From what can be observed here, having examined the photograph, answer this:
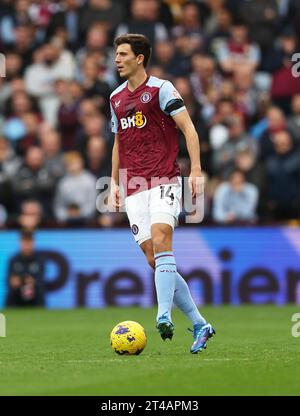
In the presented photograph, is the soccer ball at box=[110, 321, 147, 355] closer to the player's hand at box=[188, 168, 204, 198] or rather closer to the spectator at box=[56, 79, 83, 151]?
the player's hand at box=[188, 168, 204, 198]

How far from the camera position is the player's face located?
10594mm

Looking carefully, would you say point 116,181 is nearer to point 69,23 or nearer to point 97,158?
point 97,158

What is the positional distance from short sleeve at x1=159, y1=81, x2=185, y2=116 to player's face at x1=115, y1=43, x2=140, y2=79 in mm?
334

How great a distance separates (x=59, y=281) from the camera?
18.1 metres

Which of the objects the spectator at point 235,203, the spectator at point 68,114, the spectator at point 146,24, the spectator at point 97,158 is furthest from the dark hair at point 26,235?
the spectator at point 146,24

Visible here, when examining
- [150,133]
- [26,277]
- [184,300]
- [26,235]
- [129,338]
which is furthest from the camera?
[26,235]

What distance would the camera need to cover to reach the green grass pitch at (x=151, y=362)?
8.09 m

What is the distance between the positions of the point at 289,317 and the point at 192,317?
510 cm

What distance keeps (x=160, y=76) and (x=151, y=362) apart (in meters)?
11.2

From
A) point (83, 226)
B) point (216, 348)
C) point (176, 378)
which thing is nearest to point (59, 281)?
point (83, 226)

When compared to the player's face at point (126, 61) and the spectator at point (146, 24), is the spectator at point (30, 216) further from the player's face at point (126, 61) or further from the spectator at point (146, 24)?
the player's face at point (126, 61)

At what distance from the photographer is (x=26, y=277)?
1797 cm

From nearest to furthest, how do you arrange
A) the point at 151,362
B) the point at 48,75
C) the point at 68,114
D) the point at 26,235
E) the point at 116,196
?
the point at 151,362
the point at 116,196
the point at 26,235
the point at 68,114
the point at 48,75

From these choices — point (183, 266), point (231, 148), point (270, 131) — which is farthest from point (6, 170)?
point (270, 131)
